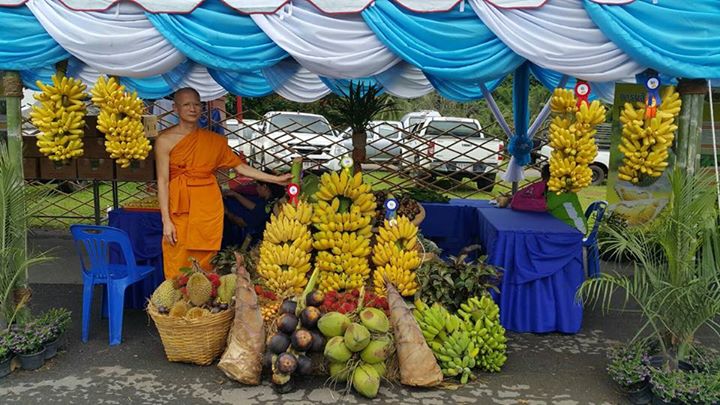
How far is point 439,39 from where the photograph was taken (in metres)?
3.71

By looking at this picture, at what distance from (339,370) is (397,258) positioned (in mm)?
967

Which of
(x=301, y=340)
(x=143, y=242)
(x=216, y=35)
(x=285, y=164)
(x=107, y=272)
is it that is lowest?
(x=301, y=340)

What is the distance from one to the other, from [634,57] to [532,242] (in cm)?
150

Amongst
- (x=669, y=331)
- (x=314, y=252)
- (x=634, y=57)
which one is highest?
(x=634, y=57)

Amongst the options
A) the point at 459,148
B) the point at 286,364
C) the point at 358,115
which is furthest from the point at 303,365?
the point at 459,148

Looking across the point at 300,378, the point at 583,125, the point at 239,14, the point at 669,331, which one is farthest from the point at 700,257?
the point at 239,14

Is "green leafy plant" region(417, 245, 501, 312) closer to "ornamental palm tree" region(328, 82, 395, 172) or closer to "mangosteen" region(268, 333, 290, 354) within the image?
"mangosteen" region(268, 333, 290, 354)

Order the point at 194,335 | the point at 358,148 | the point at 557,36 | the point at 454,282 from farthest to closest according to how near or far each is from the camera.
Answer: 1. the point at 358,148
2. the point at 454,282
3. the point at 194,335
4. the point at 557,36

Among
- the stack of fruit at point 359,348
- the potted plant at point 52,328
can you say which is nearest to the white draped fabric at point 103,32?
the potted plant at point 52,328

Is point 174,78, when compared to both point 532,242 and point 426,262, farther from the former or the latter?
point 532,242

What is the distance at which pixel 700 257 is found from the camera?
336 centimetres

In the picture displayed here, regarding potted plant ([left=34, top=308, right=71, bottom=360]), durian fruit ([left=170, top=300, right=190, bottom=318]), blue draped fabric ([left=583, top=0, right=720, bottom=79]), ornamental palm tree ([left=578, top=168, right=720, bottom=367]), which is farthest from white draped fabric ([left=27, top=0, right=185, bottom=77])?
ornamental palm tree ([left=578, top=168, right=720, bottom=367])

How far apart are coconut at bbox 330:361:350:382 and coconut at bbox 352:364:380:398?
0.19 ft

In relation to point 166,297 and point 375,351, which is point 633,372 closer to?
Answer: point 375,351
